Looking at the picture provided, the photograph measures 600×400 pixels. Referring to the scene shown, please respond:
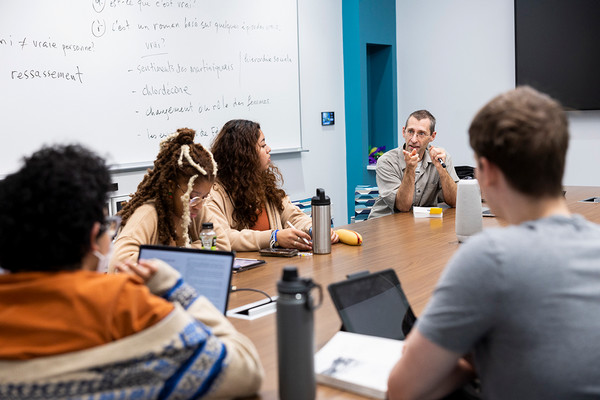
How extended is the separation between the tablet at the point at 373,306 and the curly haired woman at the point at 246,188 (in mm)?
1213

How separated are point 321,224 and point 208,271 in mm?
929

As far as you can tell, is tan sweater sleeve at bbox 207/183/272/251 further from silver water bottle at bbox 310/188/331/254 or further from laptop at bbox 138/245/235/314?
laptop at bbox 138/245/235/314

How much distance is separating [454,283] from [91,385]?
0.59 metres

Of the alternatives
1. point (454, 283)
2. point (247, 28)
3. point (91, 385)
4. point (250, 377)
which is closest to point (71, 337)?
point (91, 385)

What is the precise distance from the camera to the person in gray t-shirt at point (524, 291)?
0.96 m

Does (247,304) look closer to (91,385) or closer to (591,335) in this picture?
(91,385)

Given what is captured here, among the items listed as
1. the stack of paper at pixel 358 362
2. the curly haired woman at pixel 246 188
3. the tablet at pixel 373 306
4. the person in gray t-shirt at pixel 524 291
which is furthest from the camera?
the curly haired woman at pixel 246 188

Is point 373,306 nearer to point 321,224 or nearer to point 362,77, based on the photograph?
point 321,224

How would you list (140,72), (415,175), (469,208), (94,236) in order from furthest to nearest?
(140,72) < (415,175) < (469,208) < (94,236)

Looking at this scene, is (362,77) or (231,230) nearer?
(231,230)

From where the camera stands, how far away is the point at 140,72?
376cm

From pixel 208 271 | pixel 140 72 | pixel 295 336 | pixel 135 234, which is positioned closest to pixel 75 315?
pixel 295 336

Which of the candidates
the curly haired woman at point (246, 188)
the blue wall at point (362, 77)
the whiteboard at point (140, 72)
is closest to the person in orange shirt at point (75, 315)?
the curly haired woman at point (246, 188)

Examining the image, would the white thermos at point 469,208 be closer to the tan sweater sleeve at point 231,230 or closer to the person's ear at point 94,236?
the tan sweater sleeve at point 231,230
